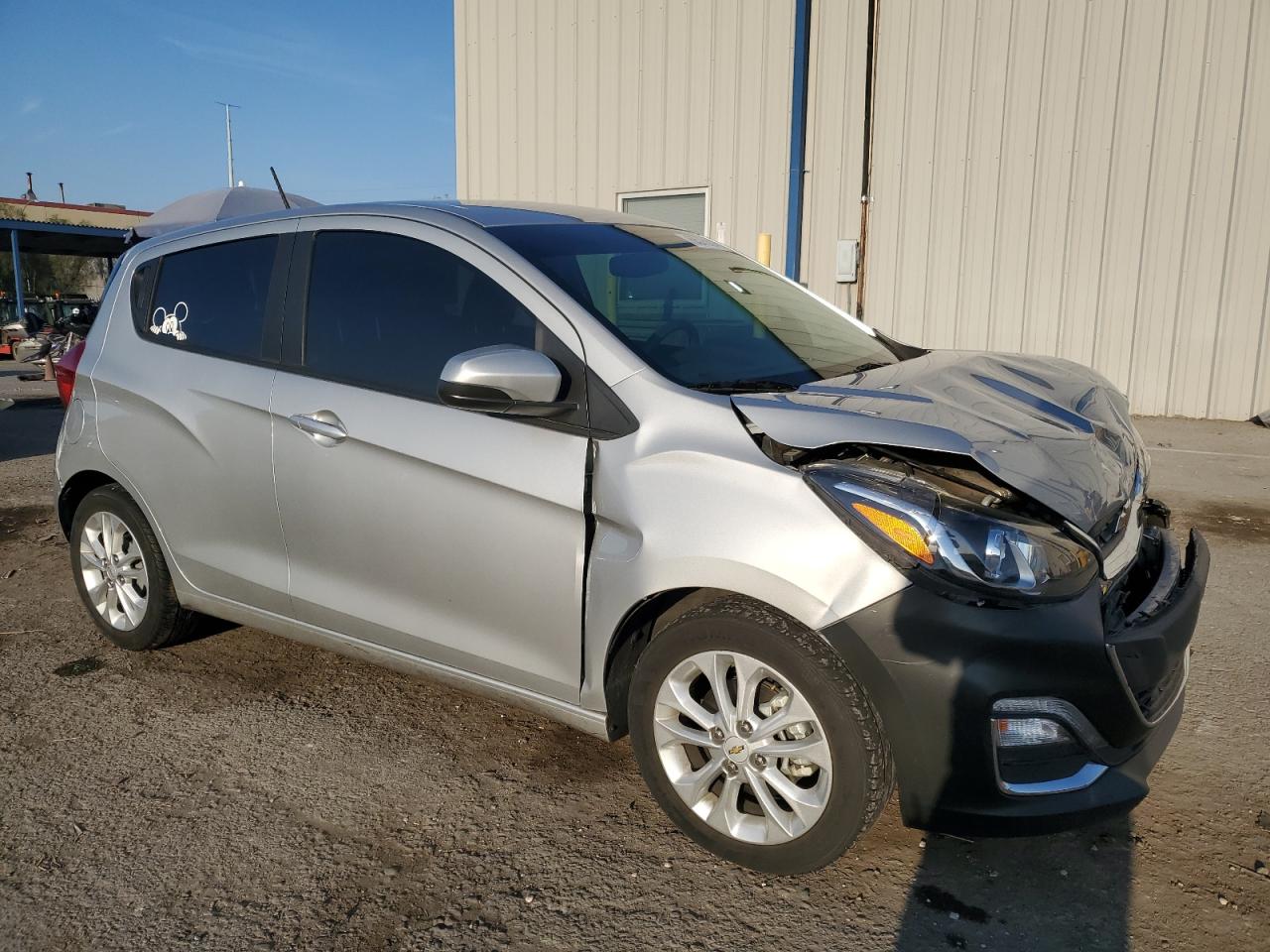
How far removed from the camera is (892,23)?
10539 millimetres

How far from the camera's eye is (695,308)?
10.6ft

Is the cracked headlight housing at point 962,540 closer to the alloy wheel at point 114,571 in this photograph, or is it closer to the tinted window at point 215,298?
the tinted window at point 215,298

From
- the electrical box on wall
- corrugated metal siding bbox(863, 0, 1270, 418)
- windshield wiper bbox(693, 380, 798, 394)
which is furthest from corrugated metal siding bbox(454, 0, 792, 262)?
windshield wiper bbox(693, 380, 798, 394)

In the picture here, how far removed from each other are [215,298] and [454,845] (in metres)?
2.17

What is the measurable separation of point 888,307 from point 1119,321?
2315 millimetres

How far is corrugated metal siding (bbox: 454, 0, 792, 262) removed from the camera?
11.3 meters

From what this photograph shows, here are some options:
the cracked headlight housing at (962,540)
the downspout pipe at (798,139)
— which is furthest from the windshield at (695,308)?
the downspout pipe at (798,139)

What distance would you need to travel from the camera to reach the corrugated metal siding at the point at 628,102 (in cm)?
1132

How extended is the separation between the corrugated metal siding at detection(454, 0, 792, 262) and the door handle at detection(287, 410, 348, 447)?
8.98 metres

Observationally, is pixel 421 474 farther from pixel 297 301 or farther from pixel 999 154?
pixel 999 154

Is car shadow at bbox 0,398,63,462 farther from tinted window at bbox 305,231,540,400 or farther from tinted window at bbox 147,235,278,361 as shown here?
tinted window at bbox 305,231,540,400

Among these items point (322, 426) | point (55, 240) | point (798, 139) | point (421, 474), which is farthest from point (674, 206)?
point (55, 240)

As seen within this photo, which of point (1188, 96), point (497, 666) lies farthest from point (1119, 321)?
point (497, 666)

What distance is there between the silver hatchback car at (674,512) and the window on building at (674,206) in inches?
331
